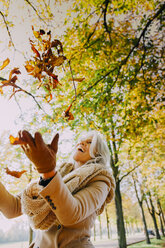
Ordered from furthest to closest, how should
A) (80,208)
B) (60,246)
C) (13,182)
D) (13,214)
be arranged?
(13,182) < (13,214) < (60,246) < (80,208)

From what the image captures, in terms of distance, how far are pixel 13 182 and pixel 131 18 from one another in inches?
519

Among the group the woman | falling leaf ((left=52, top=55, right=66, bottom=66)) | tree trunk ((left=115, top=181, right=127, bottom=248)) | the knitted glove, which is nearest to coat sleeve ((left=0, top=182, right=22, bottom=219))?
the woman

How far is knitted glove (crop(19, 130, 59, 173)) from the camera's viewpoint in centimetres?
92

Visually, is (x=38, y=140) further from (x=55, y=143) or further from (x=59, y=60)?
(x=59, y=60)

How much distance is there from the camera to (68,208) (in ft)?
3.64

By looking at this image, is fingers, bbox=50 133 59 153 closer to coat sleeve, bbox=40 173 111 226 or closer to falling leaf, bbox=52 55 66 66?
coat sleeve, bbox=40 173 111 226

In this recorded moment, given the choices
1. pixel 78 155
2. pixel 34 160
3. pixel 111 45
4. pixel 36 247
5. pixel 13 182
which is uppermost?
pixel 111 45

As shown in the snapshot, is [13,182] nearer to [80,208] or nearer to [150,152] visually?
[150,152]

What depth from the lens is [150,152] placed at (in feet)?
37.1

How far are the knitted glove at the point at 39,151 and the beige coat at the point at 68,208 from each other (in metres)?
0.12

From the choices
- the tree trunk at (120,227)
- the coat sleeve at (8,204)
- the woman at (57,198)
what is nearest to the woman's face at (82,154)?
the woman at (57,198)

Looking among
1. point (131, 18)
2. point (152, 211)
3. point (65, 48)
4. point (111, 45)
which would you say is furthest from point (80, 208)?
point (152, 211)

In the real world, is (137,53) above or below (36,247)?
above

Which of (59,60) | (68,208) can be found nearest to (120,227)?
(68,208)
